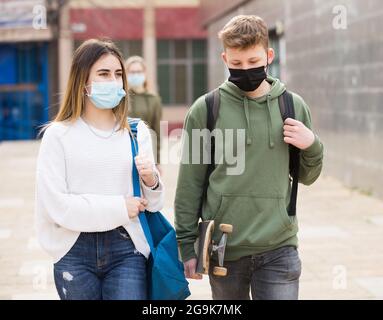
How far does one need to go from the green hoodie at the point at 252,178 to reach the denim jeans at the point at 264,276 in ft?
0.13

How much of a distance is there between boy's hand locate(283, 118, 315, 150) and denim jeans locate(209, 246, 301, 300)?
0.48 m

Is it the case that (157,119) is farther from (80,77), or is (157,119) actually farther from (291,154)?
(291,154)

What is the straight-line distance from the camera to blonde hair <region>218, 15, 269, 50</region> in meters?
3.79

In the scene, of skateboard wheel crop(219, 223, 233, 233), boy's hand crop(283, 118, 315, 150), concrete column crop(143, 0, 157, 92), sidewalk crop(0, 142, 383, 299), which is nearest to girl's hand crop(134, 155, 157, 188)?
skateboard wheel crop(219, 223, 233, 233)

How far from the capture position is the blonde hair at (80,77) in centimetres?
400

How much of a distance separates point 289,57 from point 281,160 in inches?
587

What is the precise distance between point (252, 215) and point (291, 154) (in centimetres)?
36

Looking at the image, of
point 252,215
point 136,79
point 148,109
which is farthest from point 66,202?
point 136,79

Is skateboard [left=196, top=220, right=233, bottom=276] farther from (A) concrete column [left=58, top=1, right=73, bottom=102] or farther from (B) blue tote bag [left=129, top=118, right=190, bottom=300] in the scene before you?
(A) concrete column [left=58, top=1, right=73, bottom=102]

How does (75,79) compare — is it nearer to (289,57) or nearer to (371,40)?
(371,40)

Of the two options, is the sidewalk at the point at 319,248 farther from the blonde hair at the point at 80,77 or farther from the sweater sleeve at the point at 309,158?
the blonde hair at the point at 80,77

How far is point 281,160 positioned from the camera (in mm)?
3910
